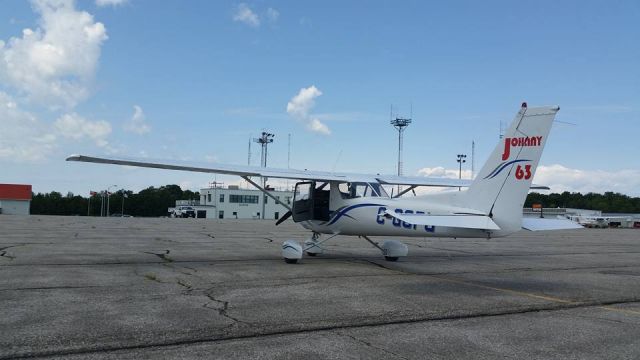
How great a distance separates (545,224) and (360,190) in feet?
14.2

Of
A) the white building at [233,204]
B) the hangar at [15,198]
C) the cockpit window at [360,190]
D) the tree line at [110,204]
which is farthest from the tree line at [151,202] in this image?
the cockpit window at [360,190]

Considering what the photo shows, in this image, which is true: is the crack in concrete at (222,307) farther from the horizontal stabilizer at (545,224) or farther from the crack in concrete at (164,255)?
the horizontal stabilizer at (545,224)

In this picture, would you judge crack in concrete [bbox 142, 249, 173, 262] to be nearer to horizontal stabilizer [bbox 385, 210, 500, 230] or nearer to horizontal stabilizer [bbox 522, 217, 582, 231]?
horizontal stabilizer [bbox 385, 210, 500, 230]

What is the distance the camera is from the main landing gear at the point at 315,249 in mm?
12359

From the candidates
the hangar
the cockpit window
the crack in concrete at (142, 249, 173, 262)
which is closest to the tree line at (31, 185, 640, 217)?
the hangar

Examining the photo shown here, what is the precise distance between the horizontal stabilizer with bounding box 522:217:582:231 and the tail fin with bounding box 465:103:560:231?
0.83m

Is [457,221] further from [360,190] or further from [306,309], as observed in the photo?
[306,309]

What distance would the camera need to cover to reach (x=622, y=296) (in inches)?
351

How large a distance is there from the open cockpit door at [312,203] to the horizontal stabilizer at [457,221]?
426 centimetres

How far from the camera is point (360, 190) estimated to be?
→ 42.6ft

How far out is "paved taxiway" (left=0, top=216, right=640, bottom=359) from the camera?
512cm

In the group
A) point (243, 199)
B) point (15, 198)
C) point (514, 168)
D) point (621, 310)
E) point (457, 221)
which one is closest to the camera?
point (621, 310)

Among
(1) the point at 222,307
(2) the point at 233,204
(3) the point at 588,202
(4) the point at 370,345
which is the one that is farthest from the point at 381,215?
(3) the point at 588,202

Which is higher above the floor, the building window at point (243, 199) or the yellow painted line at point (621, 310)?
the building window at point (243, 199)
